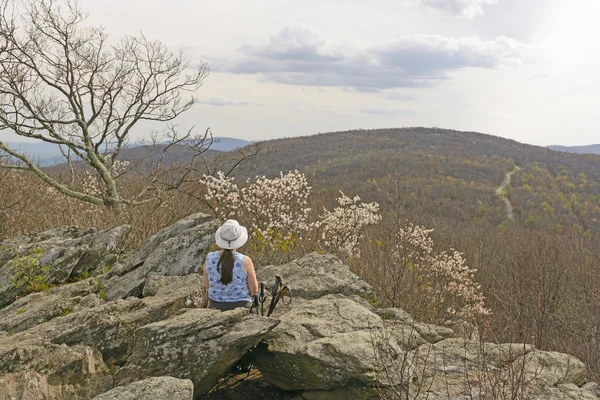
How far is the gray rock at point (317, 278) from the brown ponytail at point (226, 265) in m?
2.22

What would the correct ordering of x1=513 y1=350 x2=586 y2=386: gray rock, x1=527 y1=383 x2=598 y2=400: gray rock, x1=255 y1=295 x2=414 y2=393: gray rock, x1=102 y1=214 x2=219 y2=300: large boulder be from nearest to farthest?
x1=527 y1=383 x2=598 y2=400: gray rock < x1=255 y1=295 x2=414 y2=393: gray rock < x1=513 y1=350 x2=586 y2=386: gray rock < x1=102 y1=214 x2=219 y2=300: large boulder

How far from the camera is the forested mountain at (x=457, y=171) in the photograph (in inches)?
3514

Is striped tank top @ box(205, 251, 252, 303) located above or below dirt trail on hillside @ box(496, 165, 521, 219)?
above

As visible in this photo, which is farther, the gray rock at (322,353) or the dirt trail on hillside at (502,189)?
the dirt trail on hillside at (502,189)

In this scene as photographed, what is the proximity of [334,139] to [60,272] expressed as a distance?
157465 mm

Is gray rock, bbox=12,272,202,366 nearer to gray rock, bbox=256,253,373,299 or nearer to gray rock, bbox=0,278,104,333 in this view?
gray rock, bbox=0,278,104,333

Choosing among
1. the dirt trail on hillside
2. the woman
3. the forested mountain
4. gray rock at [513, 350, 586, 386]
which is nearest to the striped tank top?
the woman

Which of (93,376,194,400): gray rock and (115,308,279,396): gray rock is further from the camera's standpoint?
(115,308,279,396): gray rock

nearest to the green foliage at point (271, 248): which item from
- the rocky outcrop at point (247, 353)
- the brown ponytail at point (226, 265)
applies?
the rocky outcrop at point (247, 353)

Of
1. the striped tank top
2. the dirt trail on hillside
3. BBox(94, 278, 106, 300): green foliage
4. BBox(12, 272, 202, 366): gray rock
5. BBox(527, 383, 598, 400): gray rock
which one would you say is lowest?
the dirt trail on hillside

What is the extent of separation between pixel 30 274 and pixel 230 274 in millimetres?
5675

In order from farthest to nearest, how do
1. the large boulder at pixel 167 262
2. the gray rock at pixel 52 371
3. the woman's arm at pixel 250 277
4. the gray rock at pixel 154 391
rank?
the large boulder at pixel 167 262, the woman's arm at pixel 250 277, the gray rock at pixel 52 371, the gray rock at pixel 154 391

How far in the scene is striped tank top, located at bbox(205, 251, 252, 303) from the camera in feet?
20.4

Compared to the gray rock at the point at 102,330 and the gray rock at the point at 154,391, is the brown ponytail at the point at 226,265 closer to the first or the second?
the gray rock at the point at 102,330
